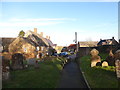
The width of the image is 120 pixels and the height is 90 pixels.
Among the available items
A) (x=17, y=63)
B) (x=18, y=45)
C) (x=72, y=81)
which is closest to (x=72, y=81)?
(x=72, y=81)

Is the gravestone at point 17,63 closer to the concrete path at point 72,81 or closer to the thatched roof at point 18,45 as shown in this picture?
the concrete path at point 72,81

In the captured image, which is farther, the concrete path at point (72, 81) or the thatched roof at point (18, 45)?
the thatched roof at point (18, 45)

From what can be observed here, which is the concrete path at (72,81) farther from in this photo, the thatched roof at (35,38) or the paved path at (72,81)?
the thatched roof at (35,38)

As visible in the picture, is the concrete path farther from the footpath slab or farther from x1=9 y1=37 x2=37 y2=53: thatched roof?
x1=9 y1=37 x2=37 y2=53: thatched roof

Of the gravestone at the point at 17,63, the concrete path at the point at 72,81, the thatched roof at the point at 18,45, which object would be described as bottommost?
the concrete path at the point at 72,81

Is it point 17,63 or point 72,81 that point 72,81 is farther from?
point 17,63

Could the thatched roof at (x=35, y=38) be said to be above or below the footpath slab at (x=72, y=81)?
above

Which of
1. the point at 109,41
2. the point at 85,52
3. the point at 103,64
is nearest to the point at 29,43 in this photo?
the point at 85,52

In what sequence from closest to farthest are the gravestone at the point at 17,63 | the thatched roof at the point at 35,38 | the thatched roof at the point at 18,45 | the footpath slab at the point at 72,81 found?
the footpath slab at the point at 72,81 < the gravestone at the point at 17,63 < the thatched roof at the point at 18,45 < the thatched roof at the point at 35,38

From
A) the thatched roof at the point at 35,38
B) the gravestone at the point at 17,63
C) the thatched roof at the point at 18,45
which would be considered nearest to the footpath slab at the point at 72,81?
the gravestone at the point at 17,63

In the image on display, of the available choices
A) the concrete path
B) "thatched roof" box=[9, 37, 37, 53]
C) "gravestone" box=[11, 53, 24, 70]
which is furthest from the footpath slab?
"thatched roof" box=[9, 37, 37, 53]

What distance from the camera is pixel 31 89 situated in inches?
423

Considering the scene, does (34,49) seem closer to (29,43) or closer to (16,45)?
(29,43)

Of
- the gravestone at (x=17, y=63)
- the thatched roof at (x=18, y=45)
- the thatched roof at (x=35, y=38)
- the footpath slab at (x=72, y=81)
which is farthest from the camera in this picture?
the thatched roof at (x=35, y=38)
